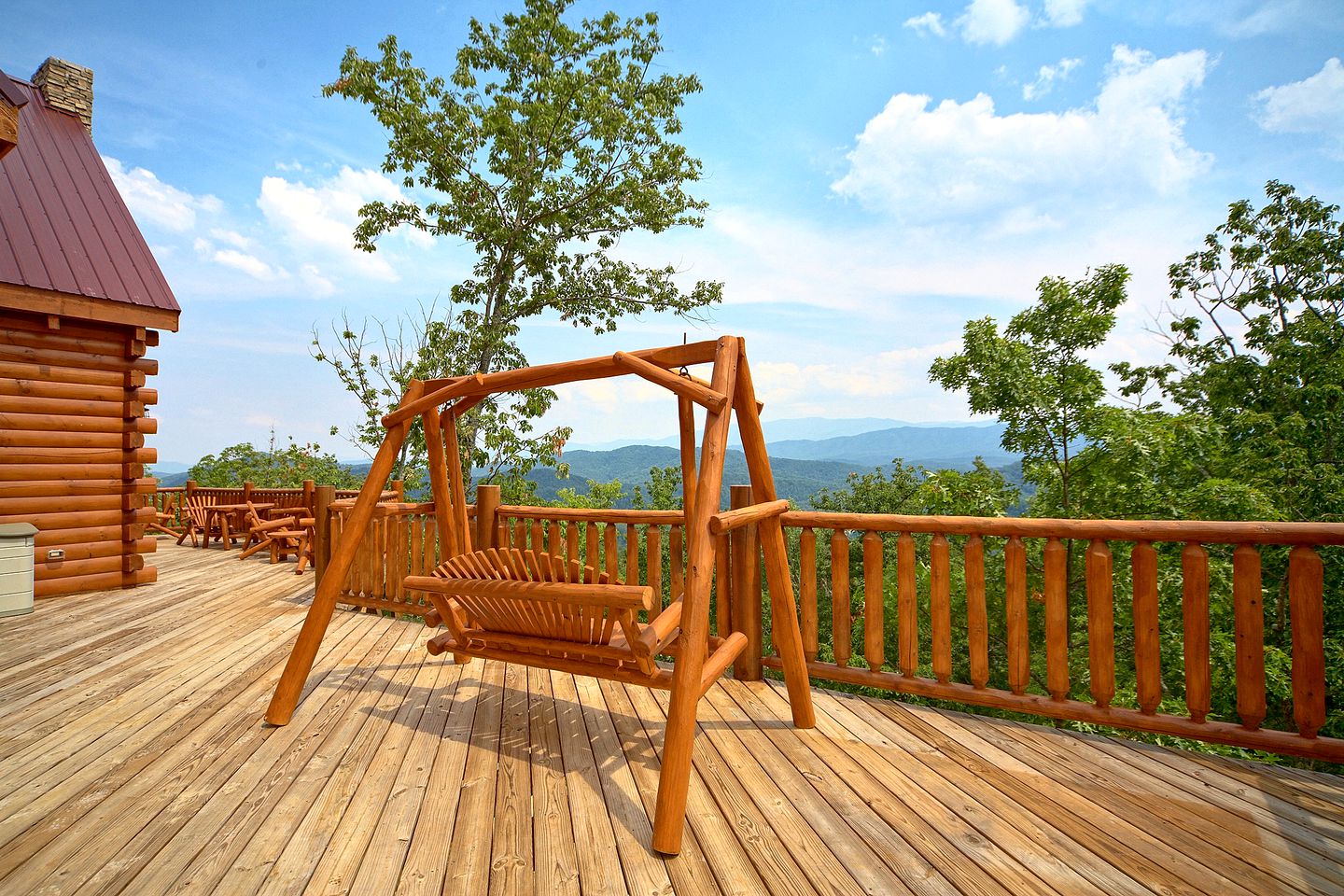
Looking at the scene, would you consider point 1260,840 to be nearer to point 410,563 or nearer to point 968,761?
point 968,761

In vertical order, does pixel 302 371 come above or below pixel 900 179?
below

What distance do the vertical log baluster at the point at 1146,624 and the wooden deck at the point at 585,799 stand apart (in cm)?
28

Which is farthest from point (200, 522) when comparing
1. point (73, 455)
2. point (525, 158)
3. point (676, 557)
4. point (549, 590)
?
point (549, 590)

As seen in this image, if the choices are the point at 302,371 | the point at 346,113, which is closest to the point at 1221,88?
the point at 346,113

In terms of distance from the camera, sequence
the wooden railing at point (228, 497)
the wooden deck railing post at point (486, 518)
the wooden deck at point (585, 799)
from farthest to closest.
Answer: the wooden railing at point (228, 497) → the wooden deck railing post at point (486, 518) → the wooden deck at point (585, 799)

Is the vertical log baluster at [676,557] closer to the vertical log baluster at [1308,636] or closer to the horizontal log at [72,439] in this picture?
the vertical log baluster at [1308,636]

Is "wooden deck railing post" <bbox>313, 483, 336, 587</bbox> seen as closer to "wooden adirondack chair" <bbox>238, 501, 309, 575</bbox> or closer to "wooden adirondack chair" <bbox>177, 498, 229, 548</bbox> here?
"wooden adirondack chair" <bbox>238, 501, 309, 575</bbox>

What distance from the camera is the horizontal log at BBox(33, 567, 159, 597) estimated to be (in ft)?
20.8

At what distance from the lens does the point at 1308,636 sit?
7.68 ft

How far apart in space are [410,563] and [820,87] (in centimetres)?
1116

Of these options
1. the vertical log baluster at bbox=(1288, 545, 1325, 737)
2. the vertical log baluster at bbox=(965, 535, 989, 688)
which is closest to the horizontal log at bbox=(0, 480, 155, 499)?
the vertical log baluster at bbox=(965, 535, 989, 688)

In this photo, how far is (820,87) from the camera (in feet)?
36.9

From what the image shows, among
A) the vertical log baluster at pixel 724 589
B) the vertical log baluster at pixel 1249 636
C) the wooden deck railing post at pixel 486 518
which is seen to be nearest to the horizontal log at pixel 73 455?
the wooden deck railing post at pixel 486 518

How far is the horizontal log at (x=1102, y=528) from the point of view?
2.29 m
